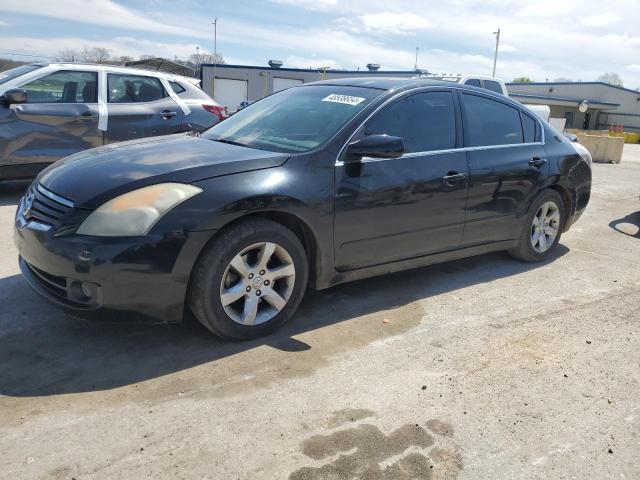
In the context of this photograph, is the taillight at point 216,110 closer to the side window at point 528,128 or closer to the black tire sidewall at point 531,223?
the side window at point 528,128

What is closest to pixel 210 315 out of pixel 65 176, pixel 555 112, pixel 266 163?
pixel 266 163

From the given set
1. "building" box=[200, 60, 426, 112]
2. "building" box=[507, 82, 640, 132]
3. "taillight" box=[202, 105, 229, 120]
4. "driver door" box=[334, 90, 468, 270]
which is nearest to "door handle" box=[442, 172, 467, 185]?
"driver door" box=[334, 90, 468, 270]

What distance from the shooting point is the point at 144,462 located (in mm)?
2330

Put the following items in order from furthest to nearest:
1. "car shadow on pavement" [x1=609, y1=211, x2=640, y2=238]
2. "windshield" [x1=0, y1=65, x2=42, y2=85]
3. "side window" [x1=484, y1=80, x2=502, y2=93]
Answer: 1. "side window" [x1=484, y1=80, x2=502, y2=93]
2. "car shadow on pavement" [x1=609, y1=211, x2=640, y2=238]
3. "windshield" [x1=0, y1=65, x2=42, y2=85]

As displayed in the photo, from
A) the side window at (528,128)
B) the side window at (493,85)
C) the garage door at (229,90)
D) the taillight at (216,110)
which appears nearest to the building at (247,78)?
the garage door at (229,90)

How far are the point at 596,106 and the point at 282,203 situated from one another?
2028 inches

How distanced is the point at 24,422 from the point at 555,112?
54434 mm

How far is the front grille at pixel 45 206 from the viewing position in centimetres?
311

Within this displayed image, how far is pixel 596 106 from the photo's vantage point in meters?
47.5

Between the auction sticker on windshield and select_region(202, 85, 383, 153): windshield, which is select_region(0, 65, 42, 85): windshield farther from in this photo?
the auction sticker on windshield

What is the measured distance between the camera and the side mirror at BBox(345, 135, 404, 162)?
367 centimetres

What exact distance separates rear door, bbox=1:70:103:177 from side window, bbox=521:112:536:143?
5.18 meters

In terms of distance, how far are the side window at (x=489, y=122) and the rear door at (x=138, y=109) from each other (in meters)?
4.49

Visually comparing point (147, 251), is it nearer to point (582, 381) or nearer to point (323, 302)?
point (323, 302)
